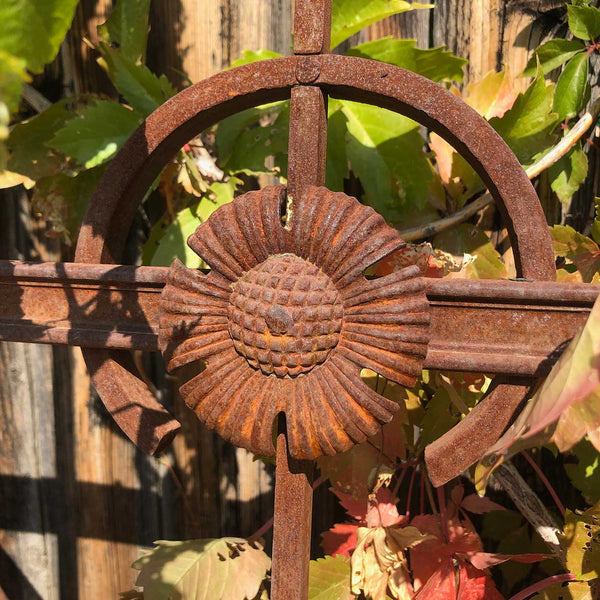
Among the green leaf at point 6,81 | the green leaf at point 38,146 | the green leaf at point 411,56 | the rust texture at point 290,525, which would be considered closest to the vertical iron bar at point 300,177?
the rust texture at point 290,525

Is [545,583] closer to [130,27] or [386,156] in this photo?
[386,156]

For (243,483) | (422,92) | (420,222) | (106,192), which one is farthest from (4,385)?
(422,92)

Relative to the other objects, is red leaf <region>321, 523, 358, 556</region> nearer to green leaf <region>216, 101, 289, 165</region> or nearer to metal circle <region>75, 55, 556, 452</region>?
metal circle <region>75, 55, 556, 452</region>

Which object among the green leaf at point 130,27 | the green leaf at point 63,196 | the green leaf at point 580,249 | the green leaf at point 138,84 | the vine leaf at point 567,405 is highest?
the green leaf at point 130,27

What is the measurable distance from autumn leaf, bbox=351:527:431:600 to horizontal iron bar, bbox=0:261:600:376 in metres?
0.25

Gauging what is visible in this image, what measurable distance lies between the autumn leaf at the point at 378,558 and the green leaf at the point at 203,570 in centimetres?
16

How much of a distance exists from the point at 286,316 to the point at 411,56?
1.46 feet

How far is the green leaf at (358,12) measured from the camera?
0.73 m

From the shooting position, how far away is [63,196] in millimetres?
855

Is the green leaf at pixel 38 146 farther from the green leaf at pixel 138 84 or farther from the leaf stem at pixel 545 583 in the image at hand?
the leaf stem at pixel 545 583

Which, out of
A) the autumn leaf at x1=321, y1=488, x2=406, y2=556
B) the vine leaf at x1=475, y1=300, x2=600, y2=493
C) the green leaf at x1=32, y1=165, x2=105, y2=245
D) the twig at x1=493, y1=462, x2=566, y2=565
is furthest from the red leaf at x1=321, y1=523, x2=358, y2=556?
the green leaf at x1=32, y1=165, x2=105, y2=245

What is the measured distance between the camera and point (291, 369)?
0.50 m

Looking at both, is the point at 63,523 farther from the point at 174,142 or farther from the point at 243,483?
the point at 174,142

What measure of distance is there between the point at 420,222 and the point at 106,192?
431 millimetres
